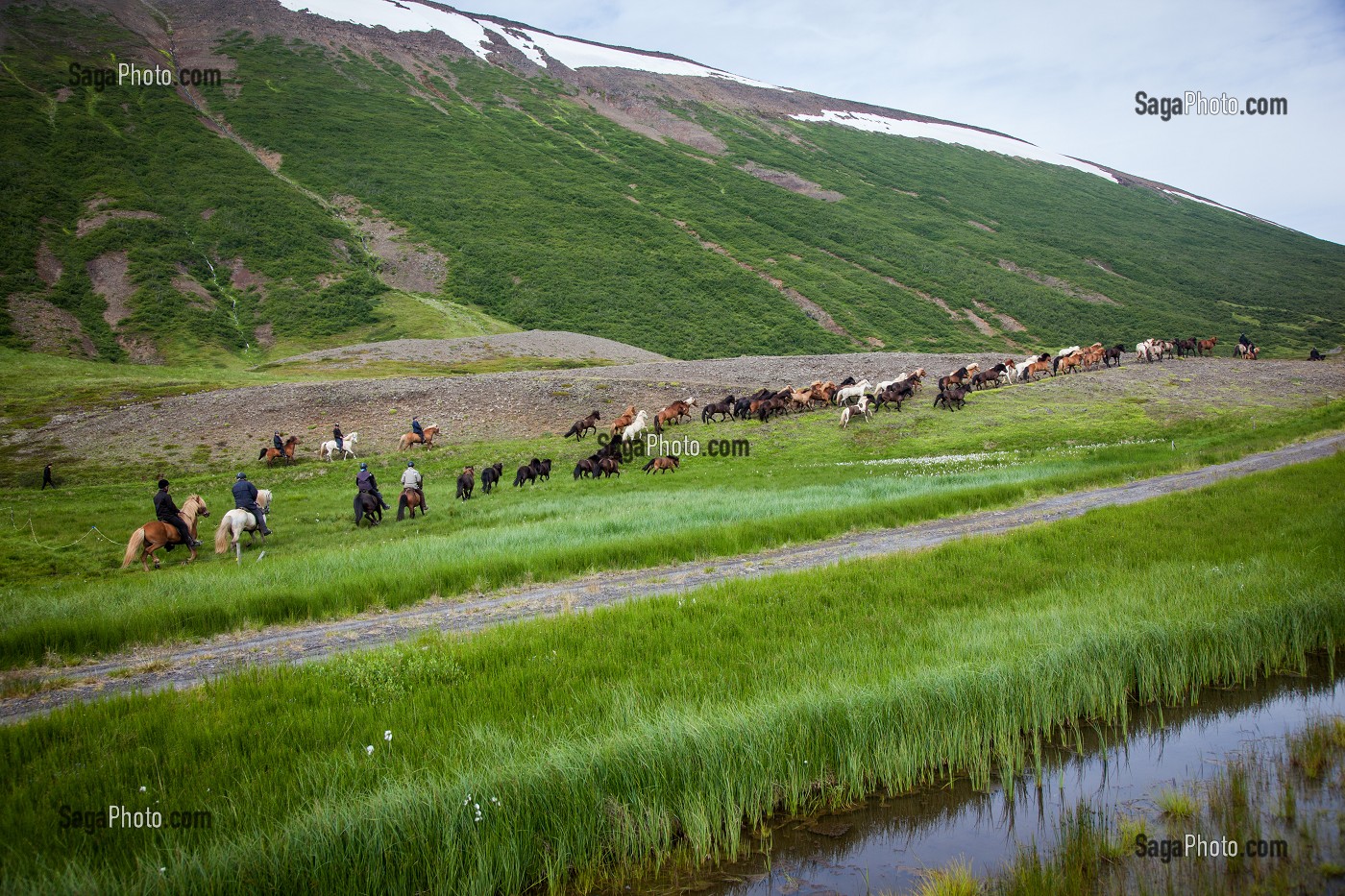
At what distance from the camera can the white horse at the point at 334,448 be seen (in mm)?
34781

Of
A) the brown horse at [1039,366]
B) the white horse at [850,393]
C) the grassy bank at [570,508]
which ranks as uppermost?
the brown horse at [1039,366]

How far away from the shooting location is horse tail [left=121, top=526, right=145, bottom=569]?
1912 cm

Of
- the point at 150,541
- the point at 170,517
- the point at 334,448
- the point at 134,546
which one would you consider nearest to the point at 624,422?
the point at 334,448

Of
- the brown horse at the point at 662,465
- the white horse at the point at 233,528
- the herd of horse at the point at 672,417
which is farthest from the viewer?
the brown horse at the point at 662,465

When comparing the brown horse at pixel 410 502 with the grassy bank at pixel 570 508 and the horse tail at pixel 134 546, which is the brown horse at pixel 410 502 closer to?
the grassy bank at pixel 570 508

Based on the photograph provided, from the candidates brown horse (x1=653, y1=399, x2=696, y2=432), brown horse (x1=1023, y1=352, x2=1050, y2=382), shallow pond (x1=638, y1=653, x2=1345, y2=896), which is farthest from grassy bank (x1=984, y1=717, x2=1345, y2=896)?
brown horse (x1=1023, y1=352, x2=1050, y2=382)

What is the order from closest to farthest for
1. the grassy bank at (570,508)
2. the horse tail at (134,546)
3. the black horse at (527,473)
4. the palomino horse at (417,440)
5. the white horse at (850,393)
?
1. the grassy bank at (570,508)
2. the horse tail at (134,546)
3. the black horse at (527,473)
4. the palomino horse at (417,440)
5. the white horse at (850,393)

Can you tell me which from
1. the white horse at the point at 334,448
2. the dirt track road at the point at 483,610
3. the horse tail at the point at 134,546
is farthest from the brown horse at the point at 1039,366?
the horse tail at the point at 134,546

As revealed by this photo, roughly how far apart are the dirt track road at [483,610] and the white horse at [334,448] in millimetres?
23524

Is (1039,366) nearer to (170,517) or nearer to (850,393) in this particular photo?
(850,393)

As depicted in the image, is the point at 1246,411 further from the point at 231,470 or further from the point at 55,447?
the point at 55,447

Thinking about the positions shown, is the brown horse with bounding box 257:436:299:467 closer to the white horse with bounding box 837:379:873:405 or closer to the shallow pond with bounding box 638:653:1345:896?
the white horse with bounding box 837:379:873:405

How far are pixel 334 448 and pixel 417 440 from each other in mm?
3812

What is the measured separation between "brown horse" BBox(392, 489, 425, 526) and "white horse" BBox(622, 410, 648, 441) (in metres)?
12.2
